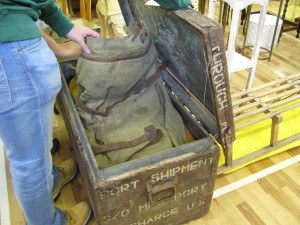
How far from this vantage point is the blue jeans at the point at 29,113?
697mm

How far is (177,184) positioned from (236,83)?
1413 millimetres

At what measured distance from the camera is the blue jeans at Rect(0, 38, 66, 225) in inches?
27.4

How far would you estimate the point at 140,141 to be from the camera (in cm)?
123

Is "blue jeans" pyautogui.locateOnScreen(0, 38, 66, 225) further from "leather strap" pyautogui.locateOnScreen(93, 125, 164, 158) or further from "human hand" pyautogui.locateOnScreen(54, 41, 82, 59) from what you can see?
"human hand" pyautogui.locateOnScreen(54, 41, 82, 59)

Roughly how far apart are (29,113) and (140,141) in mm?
555

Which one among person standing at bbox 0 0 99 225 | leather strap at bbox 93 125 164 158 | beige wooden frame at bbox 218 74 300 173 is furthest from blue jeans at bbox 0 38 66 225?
beige wooden frame at bbox 218 74 300 173

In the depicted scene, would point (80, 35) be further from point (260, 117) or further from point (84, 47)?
point (260, 117)

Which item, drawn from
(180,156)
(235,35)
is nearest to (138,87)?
(180,156)

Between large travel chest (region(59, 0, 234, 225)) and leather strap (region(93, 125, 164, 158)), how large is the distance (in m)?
0.12

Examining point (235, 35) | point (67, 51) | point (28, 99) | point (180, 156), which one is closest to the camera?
point (28, 99)

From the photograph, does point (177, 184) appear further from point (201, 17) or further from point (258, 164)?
point (258, 164)

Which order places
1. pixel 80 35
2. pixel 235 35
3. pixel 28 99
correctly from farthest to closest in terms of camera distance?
pixel 235 35
pixel 80 35
pixel 28 99

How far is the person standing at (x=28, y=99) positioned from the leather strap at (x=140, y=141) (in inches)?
11.6

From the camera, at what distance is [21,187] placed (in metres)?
0.86
